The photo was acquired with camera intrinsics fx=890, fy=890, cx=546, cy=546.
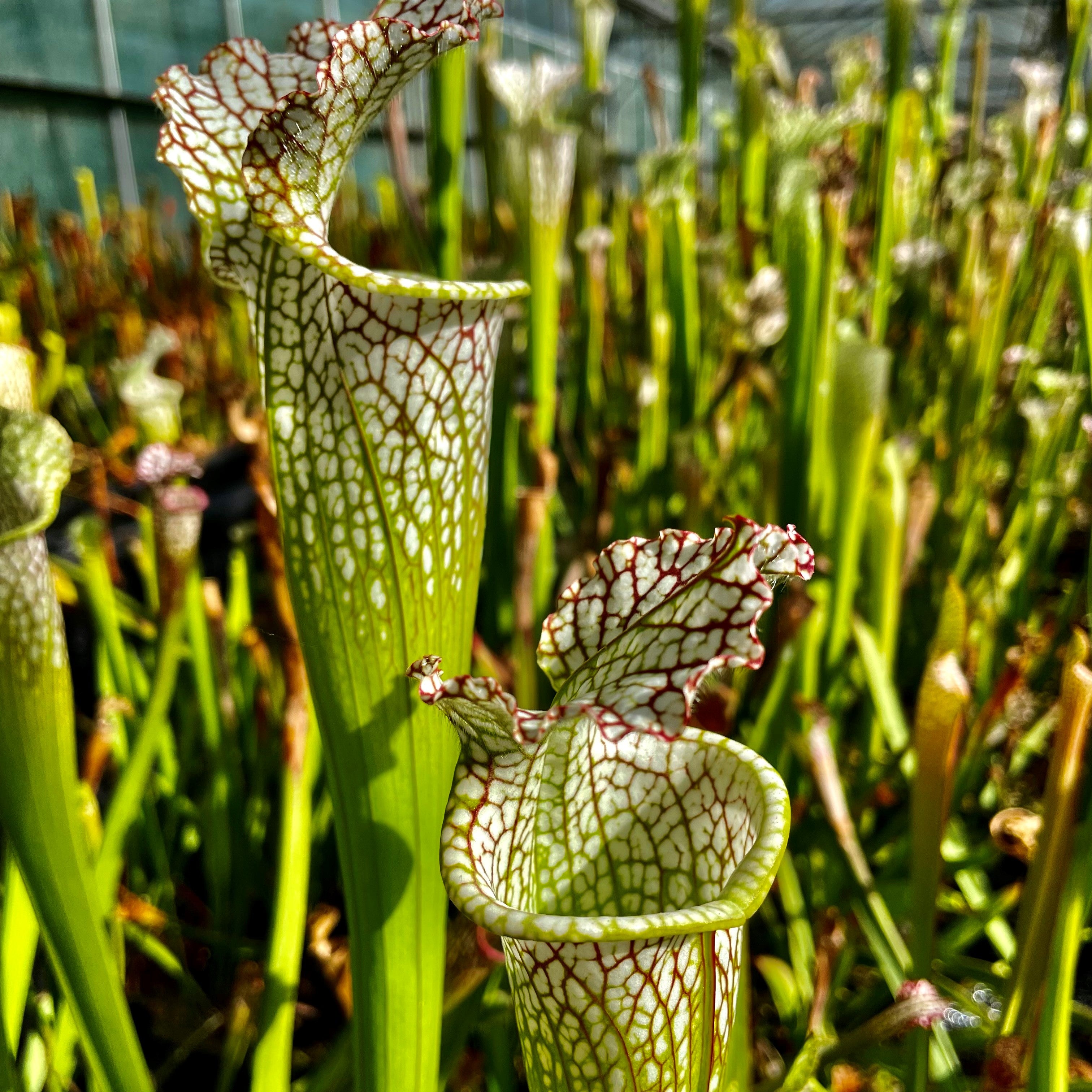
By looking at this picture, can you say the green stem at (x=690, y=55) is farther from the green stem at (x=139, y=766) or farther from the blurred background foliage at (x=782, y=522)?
the green stem at (x=139, y=766)

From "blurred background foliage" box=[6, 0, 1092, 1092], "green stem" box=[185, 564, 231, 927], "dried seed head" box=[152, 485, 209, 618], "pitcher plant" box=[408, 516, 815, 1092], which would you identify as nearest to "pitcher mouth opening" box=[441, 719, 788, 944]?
"pitcher plant" box=[408, 516, 815, 1092]

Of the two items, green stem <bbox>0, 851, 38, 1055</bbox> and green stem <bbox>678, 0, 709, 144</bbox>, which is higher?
green stem <bbox>678, 0, 709, 144</bbox>

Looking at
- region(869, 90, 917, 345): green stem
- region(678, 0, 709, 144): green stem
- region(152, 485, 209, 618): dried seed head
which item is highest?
region(678, 0, 709, 144): green stem

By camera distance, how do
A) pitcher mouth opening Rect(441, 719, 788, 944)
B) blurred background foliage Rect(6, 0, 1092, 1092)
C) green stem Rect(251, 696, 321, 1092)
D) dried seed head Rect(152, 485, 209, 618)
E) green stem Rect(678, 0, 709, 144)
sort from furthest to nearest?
green stem Rect(678, 0, 709, 144), dried seed head Rect(152, 485, 209, 618), blurred background foliage Rect(6, 0, 1092, 1092), green stem Rect(251, 696, 321, 1092), pitcher mouth opening Rect(441, 719, 788, 944)

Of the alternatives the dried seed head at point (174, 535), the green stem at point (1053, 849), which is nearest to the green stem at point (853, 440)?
the green stem at point (1053, 849)

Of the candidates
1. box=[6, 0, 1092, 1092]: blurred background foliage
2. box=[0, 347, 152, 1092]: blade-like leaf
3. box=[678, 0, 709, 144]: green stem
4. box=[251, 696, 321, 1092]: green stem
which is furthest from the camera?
box=[678, 0, 709, 144]: green stem

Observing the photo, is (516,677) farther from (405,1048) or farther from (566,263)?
(566,263)

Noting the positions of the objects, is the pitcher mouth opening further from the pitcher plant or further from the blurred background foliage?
the blurred background foliage

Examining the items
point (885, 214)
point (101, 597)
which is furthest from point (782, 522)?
point (101, 597)
